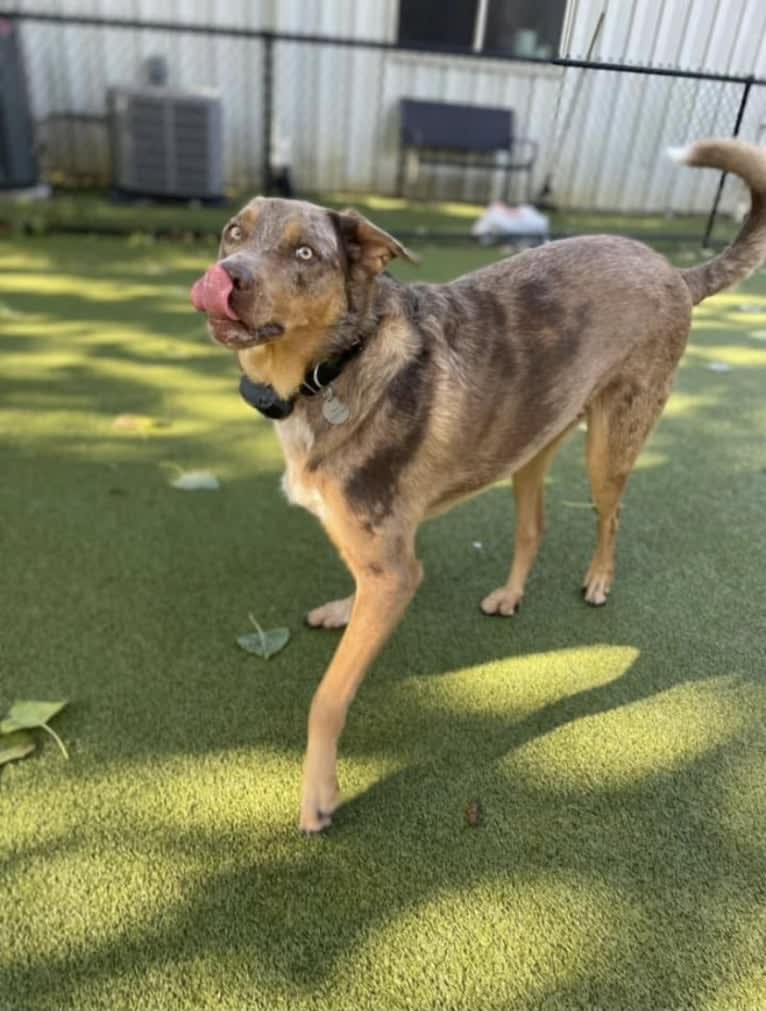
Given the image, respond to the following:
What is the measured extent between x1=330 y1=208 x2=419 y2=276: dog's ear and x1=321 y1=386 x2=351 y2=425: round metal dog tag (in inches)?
13.8

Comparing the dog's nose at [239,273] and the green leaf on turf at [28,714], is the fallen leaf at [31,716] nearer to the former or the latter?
the green leaf on turf at [28,714]

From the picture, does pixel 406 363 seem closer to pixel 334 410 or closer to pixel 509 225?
pixel 334 410

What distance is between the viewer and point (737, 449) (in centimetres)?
432

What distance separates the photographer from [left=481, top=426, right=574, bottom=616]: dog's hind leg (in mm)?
2984

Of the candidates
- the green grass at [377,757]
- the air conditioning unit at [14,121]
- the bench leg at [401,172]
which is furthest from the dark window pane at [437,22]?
the green grass at [377,757]

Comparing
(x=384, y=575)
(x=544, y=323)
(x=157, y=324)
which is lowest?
(x=157, y=324)

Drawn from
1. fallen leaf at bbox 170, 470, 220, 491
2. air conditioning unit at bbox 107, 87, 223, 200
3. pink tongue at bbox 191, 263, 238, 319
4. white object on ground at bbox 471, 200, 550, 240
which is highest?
pink tongue at bbox 191, 263, 238, 319

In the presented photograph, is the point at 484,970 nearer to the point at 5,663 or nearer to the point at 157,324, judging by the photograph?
the point at 5,663

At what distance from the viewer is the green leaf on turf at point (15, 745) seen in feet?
7.18

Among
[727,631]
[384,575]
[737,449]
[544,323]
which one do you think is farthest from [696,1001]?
[737,449]

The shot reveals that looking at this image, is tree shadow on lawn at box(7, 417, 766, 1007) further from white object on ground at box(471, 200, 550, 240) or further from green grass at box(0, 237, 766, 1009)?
white object on ground at box(471, 200, 550, 240)

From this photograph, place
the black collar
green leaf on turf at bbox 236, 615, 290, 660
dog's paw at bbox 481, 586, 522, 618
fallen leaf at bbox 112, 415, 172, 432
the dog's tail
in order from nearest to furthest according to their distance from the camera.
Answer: the black collar < the dog's tail < green leaf on turf at bbox 236, 615, 290, 660 < dog's paw at bbox 481, 586, 522, 618 < fallen leaf at bbox 112, 415, 172, 432

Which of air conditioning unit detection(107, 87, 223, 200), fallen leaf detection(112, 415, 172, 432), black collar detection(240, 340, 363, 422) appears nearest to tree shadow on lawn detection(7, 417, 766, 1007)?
fallen leaf detection(112, 415, 172, 432)

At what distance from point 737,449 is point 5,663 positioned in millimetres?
3795
